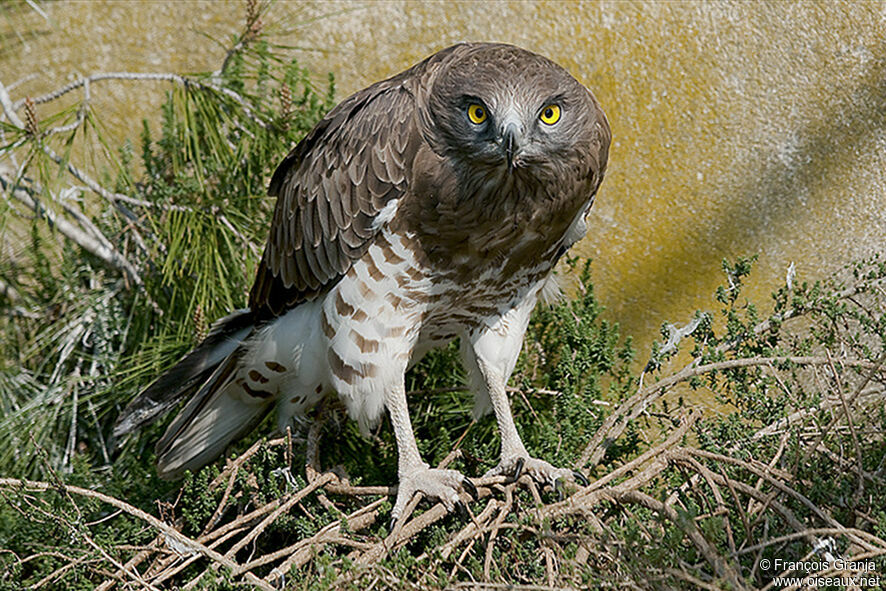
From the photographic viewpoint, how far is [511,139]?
8.97 ft

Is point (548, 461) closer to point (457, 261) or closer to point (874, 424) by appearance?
point (457, 261)

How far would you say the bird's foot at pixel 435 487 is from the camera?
2979 mm

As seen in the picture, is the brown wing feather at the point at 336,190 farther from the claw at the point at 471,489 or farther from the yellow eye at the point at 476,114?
the claw at the point at 471,489

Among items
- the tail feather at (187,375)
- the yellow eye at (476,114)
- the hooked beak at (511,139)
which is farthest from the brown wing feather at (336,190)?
the hooked beak at (511,139)

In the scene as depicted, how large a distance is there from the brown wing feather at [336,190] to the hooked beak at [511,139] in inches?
14.2

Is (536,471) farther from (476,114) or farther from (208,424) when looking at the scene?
(208,424)

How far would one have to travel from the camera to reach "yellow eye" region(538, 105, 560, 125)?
288 centimetres

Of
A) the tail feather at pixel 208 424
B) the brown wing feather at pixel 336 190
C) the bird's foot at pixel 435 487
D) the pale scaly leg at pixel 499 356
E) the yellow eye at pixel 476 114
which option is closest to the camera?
the yellow eye at pixel 476 114

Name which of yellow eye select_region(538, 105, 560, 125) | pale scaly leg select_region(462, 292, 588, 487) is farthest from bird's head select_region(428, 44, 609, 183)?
pale scaly leg select_region(462, 292, 588, 487)

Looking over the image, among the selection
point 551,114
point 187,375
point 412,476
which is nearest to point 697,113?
point 551,114

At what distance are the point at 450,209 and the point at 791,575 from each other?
137cm

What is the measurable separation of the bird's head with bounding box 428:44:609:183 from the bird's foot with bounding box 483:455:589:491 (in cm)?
89

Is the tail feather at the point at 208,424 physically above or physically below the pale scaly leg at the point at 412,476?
below

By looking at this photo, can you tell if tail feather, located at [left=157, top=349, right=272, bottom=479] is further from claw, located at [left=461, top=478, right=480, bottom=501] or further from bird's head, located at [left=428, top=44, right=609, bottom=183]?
bird's head, located at [left=428, top=44, right=609, bottom=183]
